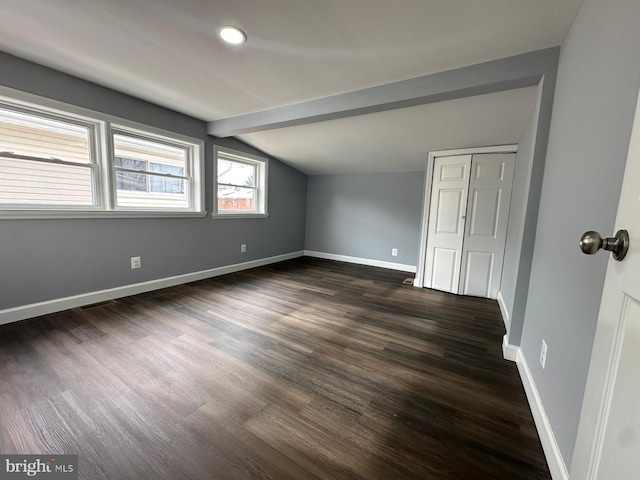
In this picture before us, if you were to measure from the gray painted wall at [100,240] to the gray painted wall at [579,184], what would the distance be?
3813 millimetres

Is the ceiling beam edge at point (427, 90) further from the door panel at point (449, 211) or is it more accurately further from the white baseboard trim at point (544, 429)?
the white baseboard trim at point (544, 429)

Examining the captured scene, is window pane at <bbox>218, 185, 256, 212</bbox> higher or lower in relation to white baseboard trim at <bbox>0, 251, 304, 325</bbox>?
higher

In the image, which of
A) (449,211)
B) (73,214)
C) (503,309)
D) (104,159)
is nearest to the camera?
(73,214)

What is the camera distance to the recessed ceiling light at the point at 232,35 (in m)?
1.72

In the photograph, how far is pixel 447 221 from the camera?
362 cm

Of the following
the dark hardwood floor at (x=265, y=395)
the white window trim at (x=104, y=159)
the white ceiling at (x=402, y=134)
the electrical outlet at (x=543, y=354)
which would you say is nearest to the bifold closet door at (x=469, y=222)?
the white ceiling at (x=402, y=134)

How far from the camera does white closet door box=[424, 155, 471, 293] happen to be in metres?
3.49

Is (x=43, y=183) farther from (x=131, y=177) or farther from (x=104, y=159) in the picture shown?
(x=131, y=177)

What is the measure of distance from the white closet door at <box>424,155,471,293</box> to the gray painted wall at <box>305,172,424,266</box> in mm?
972

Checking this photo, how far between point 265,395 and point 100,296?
2449mm

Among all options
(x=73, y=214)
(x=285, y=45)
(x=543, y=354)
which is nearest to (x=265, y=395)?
(x=543, y=354)

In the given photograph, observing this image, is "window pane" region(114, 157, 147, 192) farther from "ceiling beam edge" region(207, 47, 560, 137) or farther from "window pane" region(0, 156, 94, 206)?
"ceiling beam edge" region(207, 47, 560, 137)

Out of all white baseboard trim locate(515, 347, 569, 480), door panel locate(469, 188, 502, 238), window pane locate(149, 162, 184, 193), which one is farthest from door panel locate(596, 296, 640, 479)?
window pane locate(149, 162, 184, 193)

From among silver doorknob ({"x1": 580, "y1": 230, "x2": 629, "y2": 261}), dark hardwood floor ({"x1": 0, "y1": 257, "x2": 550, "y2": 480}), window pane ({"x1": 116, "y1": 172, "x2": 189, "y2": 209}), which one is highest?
window pane ({"x1": 116, "y1": 172, "x2": 189, "y2": 209})
